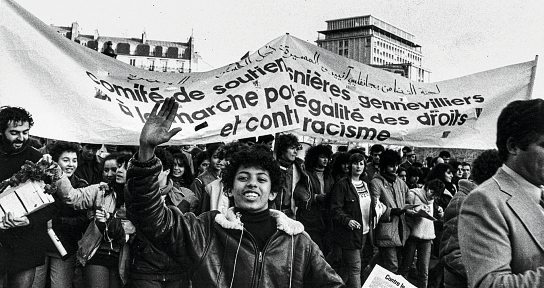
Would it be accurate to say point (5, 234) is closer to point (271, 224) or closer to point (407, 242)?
point (271, 224)

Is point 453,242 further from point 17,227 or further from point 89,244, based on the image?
point 17,227

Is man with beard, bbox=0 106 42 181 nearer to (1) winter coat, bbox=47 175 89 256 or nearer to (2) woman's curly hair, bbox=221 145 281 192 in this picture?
(1) winter coat, bbox=47 175 89 256

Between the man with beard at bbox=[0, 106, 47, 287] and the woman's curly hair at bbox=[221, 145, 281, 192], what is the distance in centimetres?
194

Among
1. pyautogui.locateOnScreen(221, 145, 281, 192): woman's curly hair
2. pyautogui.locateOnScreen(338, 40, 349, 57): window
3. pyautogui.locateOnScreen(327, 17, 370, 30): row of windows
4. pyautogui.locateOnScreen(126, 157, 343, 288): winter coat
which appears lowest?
pyautogui.locateOnScreen(126, 157, 343, 288): winter coat

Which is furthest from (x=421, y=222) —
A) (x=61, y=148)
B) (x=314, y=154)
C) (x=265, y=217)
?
(x=265, y=217)

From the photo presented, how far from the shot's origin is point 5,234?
407 cm

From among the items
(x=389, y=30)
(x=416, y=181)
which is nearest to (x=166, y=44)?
(x=389, y=30)

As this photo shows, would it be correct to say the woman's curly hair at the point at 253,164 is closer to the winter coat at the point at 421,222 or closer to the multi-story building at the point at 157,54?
the winter coat at the point at 421,222

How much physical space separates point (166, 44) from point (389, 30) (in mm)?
53325

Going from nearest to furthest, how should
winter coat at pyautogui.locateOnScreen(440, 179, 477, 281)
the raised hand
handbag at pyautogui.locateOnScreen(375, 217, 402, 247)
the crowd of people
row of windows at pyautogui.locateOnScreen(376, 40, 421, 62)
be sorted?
the crowd of people
the raised hand
winter coat at pyautogui.locateOnScreen(440, 179, 477, 281)
handbag at pyautogui.locateOnScreen(375, 217, 402, 247)
row of windows at pyautogui.locateOnScreen(376, 40, 421, 62)

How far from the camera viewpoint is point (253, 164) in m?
2.85

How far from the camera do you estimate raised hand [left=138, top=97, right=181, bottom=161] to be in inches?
84.8

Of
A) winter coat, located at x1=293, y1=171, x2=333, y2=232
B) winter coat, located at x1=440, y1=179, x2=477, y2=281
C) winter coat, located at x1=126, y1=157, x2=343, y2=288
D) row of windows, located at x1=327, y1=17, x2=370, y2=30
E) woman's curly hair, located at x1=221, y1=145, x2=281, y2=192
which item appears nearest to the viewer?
winter coat, located at x1=126, y1=157, x2=343, y2=288

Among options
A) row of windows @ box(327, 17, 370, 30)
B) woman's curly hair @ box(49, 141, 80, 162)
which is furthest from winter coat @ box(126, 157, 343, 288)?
row of windows @ box(327, 17, 370, 30)
